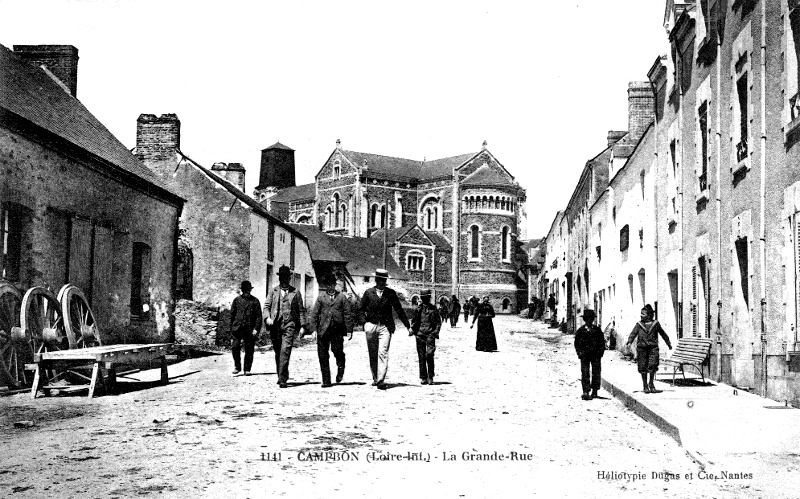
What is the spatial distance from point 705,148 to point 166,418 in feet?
34.0

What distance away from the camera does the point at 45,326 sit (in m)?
12.6

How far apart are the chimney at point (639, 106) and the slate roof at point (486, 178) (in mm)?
60988

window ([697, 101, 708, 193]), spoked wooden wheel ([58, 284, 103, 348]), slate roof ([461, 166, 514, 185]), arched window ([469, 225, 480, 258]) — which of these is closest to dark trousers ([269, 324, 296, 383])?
spoked wooden wheel ([58, 284, 103, 348])

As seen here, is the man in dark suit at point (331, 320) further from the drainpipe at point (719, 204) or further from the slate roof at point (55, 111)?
the drainpipe at point (719, 204)

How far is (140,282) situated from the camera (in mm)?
19609

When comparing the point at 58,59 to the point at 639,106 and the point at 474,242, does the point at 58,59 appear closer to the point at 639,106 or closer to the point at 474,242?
the point at 639,106

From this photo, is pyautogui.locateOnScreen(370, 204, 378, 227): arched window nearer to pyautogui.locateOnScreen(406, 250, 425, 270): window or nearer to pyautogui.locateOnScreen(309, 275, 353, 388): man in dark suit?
pyautogui.locateOnScreen(406, 250, 425, 270): window

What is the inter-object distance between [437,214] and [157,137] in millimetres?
64768

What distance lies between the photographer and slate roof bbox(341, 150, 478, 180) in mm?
92500

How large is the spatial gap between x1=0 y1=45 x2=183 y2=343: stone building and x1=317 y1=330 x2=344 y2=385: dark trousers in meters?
4.94

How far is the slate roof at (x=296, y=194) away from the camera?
102 meters

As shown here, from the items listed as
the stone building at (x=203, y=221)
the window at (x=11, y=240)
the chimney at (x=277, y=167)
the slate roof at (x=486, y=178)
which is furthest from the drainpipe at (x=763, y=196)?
the chimney at (x=277, y=167)

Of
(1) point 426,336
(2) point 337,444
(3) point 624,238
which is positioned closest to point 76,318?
(1) point 426,336

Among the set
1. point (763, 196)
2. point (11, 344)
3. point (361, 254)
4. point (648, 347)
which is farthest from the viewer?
point (361, 254)
